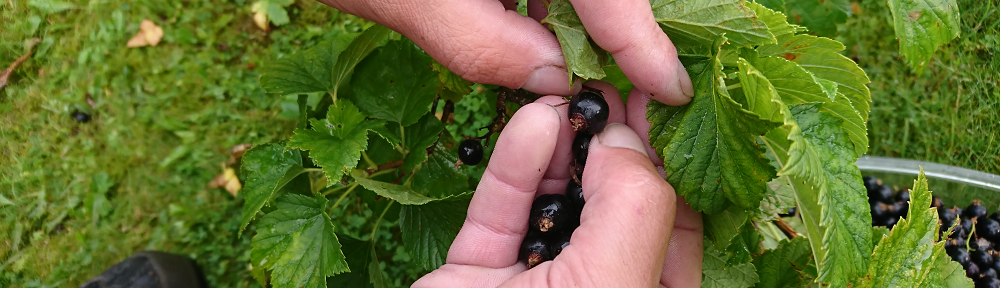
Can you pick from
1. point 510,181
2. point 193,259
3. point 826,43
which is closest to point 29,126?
point 193,259

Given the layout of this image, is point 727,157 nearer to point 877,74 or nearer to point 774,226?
point 774,226

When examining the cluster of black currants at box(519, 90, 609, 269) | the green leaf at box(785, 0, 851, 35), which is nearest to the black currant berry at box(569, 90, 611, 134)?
the cluster of black currants at box(519, 90, 609, 269)

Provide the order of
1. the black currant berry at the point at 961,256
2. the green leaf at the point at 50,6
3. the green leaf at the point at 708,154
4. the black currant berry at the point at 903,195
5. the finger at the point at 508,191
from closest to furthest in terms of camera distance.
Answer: the green leaf at the point at 708,154 < the finger at the point at 508,191 < the black currant berry at the point at 961,256 < the black currant berry at the point at 903,195 < the green leaf at the point at 50,6

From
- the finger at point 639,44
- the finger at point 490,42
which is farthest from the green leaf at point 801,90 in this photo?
the finger at point 490,42

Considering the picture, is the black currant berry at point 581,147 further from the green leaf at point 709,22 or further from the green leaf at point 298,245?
the green leaf at point 298,245

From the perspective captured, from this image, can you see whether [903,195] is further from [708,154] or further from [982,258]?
[708,154]
